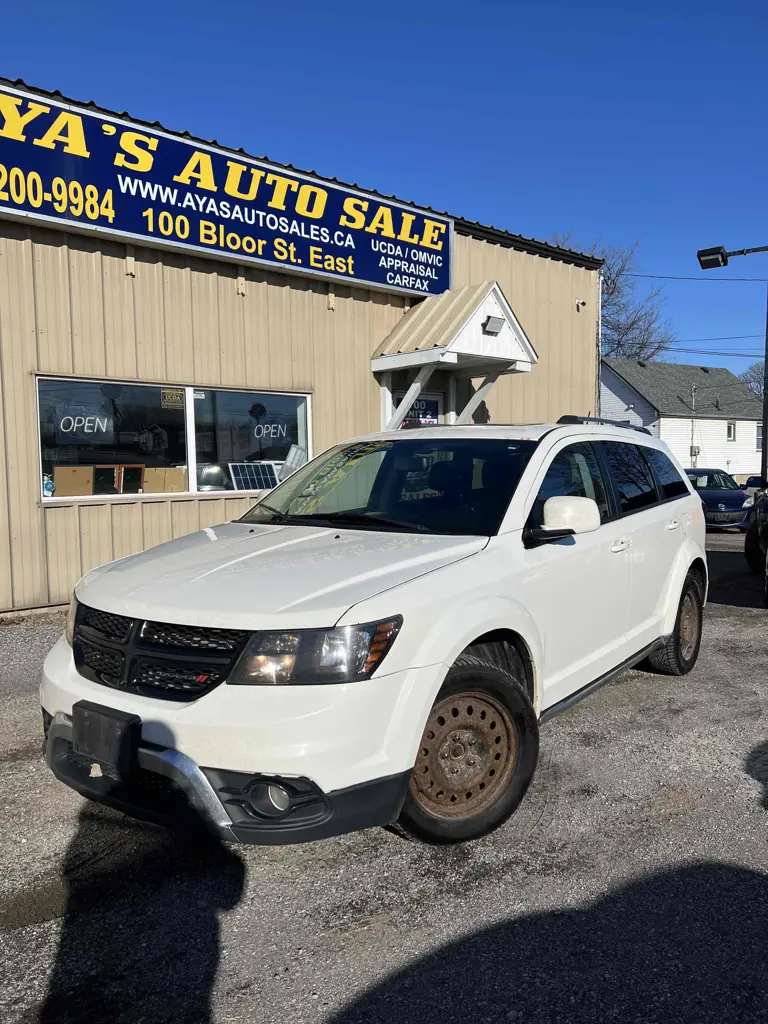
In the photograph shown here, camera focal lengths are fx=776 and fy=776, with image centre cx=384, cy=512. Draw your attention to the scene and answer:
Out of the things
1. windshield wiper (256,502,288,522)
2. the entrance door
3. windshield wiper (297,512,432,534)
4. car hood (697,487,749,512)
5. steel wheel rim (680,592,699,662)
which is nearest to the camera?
windshield wiper (297,512,432,534)

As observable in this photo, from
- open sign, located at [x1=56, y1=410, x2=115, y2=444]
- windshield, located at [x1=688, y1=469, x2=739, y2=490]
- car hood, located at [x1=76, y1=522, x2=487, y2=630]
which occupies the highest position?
open sign, located at [x1=56, y1=410, x2=115, y2=444]

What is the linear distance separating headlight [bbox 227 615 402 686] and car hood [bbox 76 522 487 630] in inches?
1.9

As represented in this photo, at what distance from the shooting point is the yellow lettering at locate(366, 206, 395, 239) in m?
10.3

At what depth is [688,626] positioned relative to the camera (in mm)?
5762

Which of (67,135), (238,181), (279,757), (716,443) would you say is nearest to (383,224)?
(238,181)

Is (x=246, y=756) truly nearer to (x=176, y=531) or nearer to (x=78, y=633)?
(x=78, y=633)

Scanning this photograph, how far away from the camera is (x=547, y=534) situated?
3691 mm

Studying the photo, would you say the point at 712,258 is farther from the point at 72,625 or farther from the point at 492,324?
the point at 72,625

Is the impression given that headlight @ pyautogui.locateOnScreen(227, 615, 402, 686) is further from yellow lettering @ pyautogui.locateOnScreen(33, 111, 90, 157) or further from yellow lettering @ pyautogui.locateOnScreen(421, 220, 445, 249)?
yellow lettering @ pyautogui.locateOnScreen(421, 220, 445, 249)

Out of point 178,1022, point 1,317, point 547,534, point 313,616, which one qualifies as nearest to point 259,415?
point 1,317

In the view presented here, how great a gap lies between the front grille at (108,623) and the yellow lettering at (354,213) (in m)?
7.91

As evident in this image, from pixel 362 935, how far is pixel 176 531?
262 inches

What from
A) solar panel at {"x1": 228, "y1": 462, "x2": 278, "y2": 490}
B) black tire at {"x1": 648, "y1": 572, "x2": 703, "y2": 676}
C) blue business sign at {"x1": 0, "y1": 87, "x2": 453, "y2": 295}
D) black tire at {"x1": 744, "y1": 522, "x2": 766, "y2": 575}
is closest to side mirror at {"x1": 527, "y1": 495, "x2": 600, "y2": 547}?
black tire at {"x1": 648, "y1": 572, "x2": 703, "y2": 676}

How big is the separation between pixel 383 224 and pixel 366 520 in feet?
24.7
